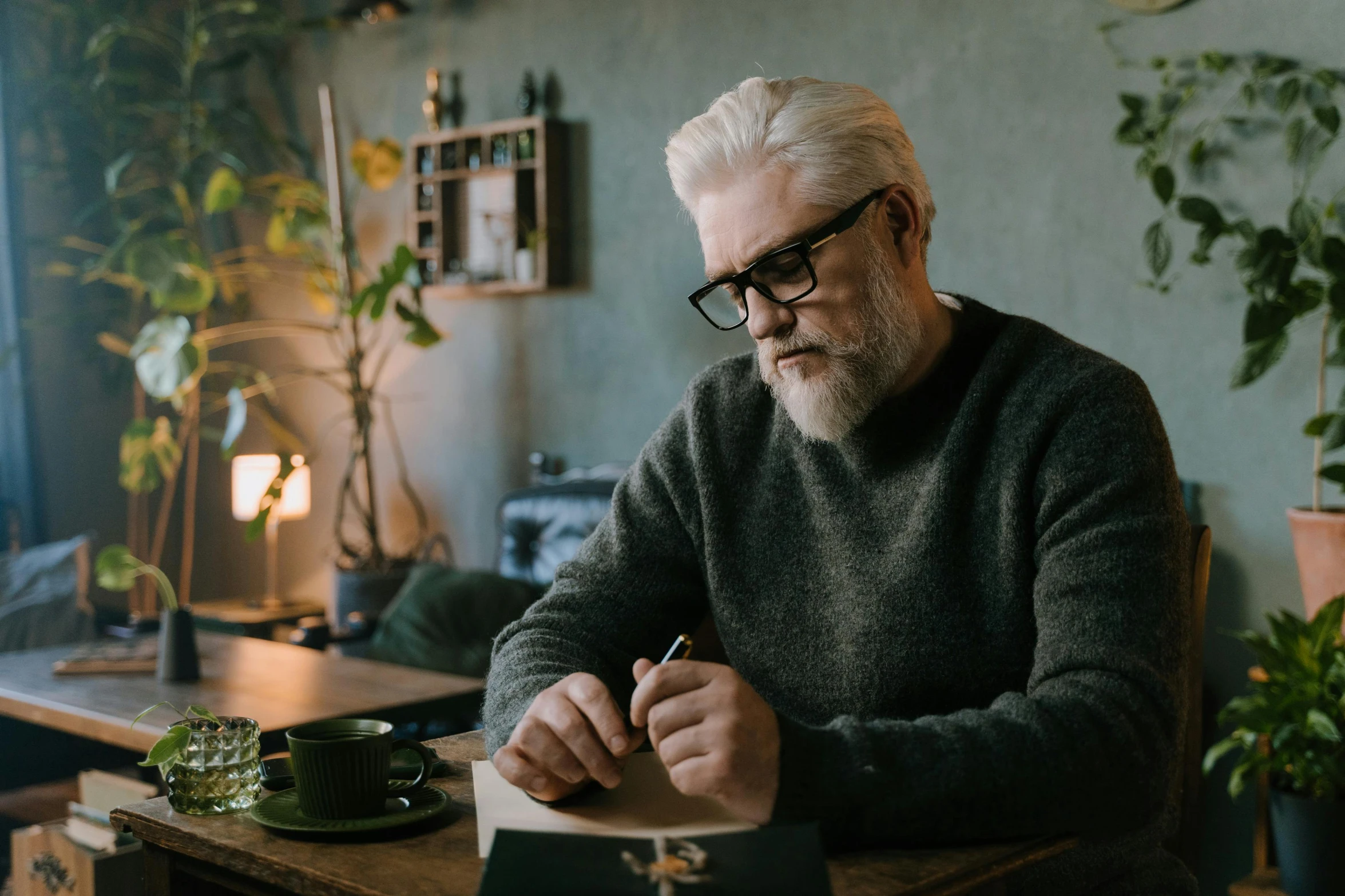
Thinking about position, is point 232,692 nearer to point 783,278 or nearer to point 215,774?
point 215,774

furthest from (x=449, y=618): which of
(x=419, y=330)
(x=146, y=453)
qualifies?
(x=146, y=453)

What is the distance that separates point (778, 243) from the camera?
127 centimetres

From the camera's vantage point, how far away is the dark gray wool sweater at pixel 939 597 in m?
0.94

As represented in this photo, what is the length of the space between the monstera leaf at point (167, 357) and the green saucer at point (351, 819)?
341 centimetres

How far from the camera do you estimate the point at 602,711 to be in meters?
1.00

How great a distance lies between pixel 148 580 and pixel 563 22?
2.91 m

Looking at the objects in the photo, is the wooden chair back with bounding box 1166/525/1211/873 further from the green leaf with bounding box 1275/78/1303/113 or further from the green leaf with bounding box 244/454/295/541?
the green leaf with bounding box 244/454/295/541

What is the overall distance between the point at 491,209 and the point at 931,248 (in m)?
1.70

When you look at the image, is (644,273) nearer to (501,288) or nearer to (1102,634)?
(501,288)

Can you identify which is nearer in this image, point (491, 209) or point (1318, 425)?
point (1318, 425)

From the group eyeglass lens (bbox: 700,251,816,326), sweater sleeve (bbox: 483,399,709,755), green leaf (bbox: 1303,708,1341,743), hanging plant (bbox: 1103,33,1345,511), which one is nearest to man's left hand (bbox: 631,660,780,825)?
sweater sleeve (bbox: 483,399,709,755)

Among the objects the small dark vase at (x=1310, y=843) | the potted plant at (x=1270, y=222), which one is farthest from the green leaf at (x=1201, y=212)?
the small dark vase at (x=1310, y=843)

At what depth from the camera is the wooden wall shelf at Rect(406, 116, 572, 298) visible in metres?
4.12

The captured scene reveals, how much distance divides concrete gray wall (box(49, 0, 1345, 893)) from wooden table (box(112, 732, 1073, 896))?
2099 millimetres
